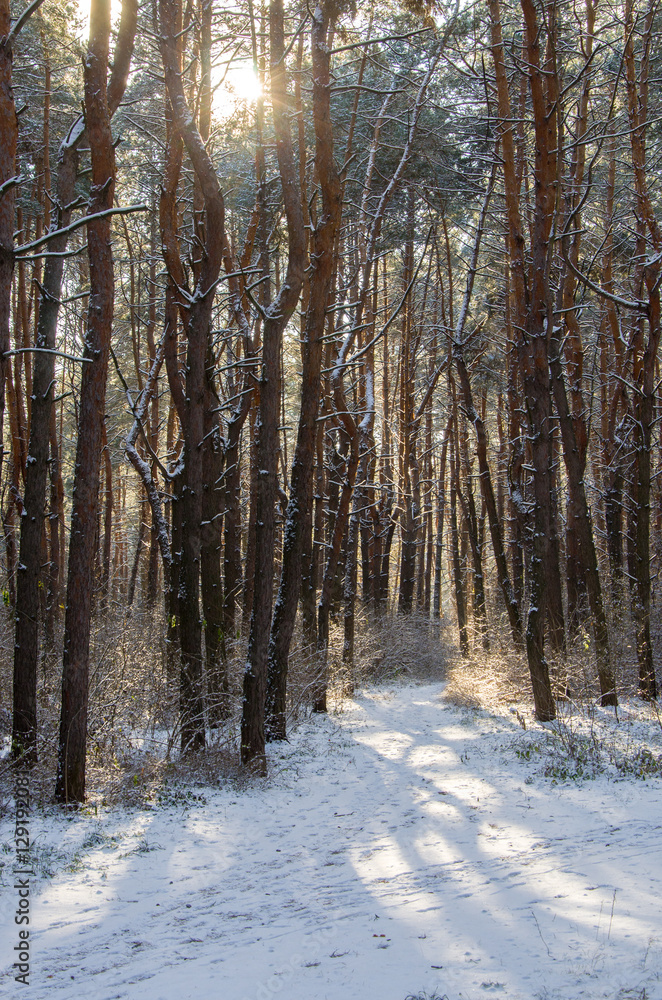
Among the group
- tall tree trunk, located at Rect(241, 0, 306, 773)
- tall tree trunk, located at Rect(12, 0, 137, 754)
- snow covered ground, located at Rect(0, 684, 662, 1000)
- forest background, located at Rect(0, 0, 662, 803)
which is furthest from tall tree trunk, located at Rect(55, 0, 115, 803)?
tall tree trunk, located at Rect(241, 0, 306, 773)

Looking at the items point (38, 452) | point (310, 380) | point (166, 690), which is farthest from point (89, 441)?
point (310, 380)

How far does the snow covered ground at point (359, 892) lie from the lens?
3.18m

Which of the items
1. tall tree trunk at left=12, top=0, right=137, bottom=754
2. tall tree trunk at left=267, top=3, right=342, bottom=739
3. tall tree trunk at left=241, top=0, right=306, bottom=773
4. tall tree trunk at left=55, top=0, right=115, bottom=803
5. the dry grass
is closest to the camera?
tall tree trunk at left=55, top=0, right=115, bottom=803

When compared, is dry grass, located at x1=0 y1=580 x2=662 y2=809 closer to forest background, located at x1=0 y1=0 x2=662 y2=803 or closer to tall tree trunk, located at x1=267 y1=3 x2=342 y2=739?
forest background, located at x1=0 y1=0 x2=662 y2=803

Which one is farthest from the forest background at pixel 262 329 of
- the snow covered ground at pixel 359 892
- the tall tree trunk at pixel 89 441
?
the snow covered ground at pixel 359 892

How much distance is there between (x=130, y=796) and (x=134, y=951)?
7.97 feet

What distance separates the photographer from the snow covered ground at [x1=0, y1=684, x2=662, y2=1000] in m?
3.18

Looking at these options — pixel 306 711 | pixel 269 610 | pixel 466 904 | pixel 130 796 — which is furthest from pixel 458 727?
Result: pixel 466 904

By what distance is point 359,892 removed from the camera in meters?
4.31

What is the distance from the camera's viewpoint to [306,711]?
980 centimetres

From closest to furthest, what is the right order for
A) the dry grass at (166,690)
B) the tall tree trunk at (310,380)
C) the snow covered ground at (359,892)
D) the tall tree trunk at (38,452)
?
1. the snow covered ground at (359,892)
2. the dry grass at (166,690)
3. the tall tree trunk at (38,452)
4. the tall tree trunk at (310,380)

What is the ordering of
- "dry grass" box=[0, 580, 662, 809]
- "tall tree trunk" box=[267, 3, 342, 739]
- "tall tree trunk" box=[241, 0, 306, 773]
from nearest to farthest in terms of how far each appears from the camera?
"dry grass" box=[0, 580, 662, 809] → "tall tree trunk" box=[241, 0, 306, 773] → "tall tree trunk" box=[267, 3, 342, 739]

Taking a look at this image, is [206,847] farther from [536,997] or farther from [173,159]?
[173,159]

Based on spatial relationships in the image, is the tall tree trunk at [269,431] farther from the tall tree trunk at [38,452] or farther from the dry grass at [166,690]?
the tall tree trunk at [38,452]
